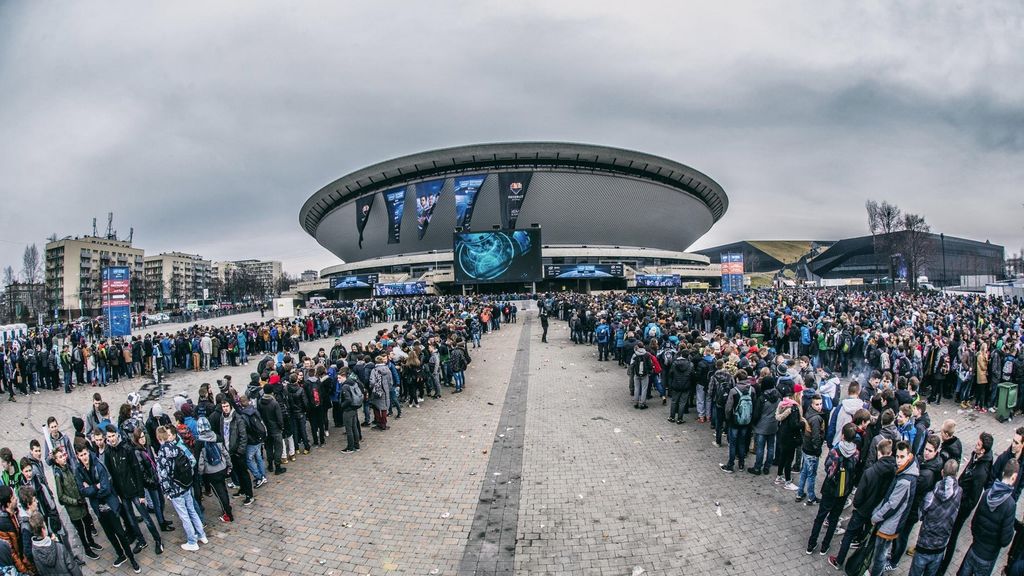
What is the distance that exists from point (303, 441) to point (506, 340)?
14.5m

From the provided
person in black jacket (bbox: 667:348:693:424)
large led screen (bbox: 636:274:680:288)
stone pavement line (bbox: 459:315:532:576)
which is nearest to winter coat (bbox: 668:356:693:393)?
person in black jacket (bbox: 667:348:693:424)

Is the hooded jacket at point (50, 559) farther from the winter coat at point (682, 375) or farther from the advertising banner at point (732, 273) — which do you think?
the advertising banner at point (732, 273)

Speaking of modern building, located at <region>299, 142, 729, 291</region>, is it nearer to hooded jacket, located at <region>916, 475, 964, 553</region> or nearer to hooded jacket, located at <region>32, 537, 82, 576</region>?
hooded jacket, located at <region>32, 537, 82, 576</region>

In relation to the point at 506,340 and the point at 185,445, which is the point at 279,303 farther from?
the point at 185,445

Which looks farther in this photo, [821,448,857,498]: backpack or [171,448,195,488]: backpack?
[171,448,195,488]: backpack

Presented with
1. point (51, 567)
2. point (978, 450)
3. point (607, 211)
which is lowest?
point (51, 567)

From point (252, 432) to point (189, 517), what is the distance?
54.4 inches

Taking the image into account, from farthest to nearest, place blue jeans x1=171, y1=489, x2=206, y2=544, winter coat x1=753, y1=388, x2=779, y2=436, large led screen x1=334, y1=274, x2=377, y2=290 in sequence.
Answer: large led screen x1=334, y1=274, x2=377, y2=290 → winter coat x1=753, y1=388, x2=779, y2=436 → blue jeans x1=171, y1=489, x2=206, y2=544

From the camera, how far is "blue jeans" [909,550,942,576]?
4.32 m

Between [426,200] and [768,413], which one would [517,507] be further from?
[426,200]

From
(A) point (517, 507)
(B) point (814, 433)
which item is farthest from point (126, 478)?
(B) point (814, 433)

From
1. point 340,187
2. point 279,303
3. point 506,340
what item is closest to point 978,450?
point 506,340

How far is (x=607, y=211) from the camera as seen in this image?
248 ft

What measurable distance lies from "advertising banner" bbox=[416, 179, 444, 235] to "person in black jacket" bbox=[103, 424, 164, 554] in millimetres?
62859
